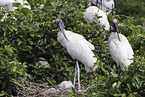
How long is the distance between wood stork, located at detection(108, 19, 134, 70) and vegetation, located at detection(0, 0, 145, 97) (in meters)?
0.12

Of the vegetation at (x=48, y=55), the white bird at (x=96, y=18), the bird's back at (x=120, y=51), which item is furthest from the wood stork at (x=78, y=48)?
the white bird at (x=96, y=18)

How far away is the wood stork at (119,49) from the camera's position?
2791 millimetres

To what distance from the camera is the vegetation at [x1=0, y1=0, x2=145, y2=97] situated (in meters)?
2.02

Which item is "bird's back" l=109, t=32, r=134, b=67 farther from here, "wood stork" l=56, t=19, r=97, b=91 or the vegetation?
"wood stork" l=56, t=19, r=97, b=91

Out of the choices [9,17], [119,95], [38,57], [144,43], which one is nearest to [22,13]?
[9,17]

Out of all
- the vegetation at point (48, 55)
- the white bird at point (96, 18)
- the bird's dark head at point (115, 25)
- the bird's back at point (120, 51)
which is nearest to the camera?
the vegetation at point (48, 55)

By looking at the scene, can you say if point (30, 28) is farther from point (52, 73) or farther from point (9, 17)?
point (52, 73)

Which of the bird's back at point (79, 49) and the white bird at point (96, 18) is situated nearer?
the bird's back at point (79, 49)

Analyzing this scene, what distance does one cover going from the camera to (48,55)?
10.3 ft

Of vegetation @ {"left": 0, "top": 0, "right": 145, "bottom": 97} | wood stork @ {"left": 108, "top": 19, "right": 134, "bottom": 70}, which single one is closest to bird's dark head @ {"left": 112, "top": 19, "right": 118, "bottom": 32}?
wood stork @ {"left": 108, "top": 19, "right": 134, "bottom": 70}

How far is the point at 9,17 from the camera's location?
2660 millimetres

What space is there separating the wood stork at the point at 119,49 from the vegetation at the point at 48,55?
125 mm

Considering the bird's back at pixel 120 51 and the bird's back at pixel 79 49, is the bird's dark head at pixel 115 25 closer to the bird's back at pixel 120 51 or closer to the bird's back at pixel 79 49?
the bird's back at pixel 120 51

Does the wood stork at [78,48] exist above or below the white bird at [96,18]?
below
